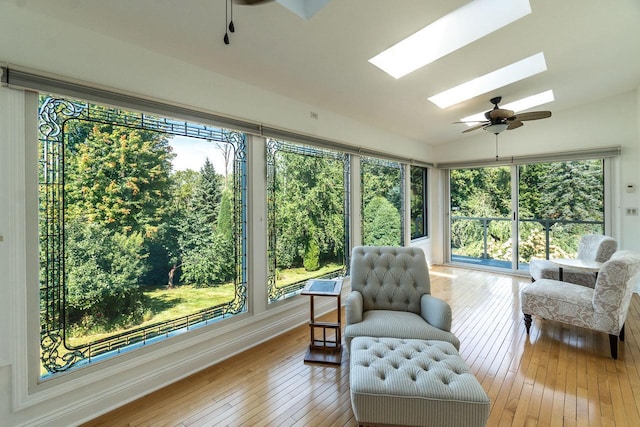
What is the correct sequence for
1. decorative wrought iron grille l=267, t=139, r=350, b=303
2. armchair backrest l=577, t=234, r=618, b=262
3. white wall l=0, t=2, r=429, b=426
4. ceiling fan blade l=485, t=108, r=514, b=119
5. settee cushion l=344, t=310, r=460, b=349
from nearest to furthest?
white wall l=0, t=2, r=429, b=426
settee cushion l=344, t=310, r=460, b=349
decorative wrought iron grille l=267, t=139, r=350, b=303
ceiling fan blade l=485, t=108, r=514, b=119
armchair backrest l=577, t=234, r=618, b=262

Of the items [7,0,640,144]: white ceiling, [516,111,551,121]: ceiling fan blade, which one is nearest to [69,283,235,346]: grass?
[7,0,640,144]: white ceiling

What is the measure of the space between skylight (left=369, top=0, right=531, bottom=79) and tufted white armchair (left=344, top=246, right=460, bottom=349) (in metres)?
1.87

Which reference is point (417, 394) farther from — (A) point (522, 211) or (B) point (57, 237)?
(A) point (522, 211)

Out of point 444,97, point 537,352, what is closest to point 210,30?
point 444,97

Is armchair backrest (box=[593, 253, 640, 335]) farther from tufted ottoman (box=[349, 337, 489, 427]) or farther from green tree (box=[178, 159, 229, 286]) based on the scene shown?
green tree (box=[178, 159, 229, 286])

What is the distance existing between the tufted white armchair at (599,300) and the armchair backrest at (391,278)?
1.31 metres

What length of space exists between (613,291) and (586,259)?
1914 mm

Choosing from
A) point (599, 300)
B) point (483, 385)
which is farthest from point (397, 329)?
point (599, 300)

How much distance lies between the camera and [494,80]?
11.4ft

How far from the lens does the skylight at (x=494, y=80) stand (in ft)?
10.6

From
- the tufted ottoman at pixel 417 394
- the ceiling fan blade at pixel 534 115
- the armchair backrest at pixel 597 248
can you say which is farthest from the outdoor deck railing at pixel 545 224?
the tufted ottoman at pixel 417 394

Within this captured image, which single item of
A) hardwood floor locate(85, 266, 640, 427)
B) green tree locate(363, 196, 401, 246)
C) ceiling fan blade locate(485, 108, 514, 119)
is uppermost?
ceiling fan blade locate(485, 108, 514, 119)

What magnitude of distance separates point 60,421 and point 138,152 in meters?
1.79

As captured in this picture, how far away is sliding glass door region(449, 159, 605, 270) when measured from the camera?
4.59 m
